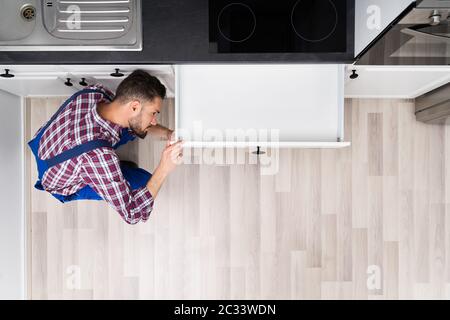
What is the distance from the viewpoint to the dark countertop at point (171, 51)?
3.85 feet

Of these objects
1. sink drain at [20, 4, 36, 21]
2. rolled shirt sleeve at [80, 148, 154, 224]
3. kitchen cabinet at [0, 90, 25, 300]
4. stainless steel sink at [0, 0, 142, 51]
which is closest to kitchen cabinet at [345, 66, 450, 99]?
stainless steel sink at [0, 0, 142, 51]

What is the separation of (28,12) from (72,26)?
0.17 metres

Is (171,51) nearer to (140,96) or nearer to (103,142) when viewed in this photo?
(140,96)

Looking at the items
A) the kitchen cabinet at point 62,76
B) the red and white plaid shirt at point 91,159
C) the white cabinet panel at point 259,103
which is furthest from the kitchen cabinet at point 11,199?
the white cabinet panel at point 259,103

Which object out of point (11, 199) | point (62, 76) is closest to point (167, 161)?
point (62, 76)

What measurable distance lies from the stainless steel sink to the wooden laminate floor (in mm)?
773

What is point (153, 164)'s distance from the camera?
1.91m

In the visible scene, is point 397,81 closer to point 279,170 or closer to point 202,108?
point 279,170

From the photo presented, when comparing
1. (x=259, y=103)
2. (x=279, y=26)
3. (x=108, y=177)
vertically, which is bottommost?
(x=108, y=177)

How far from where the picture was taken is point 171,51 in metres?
1.19

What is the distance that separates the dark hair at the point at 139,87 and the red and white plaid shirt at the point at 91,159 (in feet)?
0.49

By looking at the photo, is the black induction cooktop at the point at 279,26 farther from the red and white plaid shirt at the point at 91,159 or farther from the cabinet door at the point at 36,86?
the cabinet door at the point at 36,86

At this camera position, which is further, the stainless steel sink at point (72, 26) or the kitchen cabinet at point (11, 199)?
the kitchen cabinet at point (11, 199)

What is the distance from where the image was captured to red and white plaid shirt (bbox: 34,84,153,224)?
128cm
